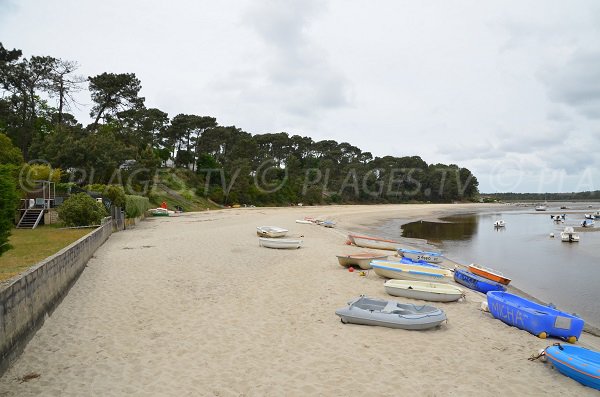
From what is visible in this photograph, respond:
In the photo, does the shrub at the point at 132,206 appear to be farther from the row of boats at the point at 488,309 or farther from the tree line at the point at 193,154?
the row of boats at the point at 488,309

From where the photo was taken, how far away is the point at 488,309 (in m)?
10.8

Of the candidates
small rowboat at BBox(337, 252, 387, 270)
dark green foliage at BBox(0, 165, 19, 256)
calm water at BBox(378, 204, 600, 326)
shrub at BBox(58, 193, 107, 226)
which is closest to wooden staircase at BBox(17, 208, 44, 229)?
shrub at BBox(58, 193, 107, 226)

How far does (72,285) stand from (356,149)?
4324 inches

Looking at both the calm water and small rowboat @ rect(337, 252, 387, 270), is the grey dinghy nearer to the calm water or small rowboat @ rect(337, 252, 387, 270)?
small rowboat @ rect(337, 252, 387, 270)

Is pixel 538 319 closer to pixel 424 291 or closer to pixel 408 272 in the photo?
pixel 424 291

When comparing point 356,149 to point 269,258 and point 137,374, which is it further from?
point 137,374

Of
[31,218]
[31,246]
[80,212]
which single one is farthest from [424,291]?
[31,218]

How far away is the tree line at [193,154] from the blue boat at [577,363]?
3981 cm

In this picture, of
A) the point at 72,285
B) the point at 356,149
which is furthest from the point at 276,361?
the point at 356,149

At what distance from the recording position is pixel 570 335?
895 centimetres

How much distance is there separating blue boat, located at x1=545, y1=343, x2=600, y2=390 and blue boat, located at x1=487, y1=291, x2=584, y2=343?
1.64 m

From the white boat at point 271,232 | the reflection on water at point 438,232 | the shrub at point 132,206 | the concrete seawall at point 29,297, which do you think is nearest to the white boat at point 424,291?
the concrete seawall at point 29,297

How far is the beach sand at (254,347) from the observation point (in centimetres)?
629

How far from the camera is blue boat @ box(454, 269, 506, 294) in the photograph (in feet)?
46.2
